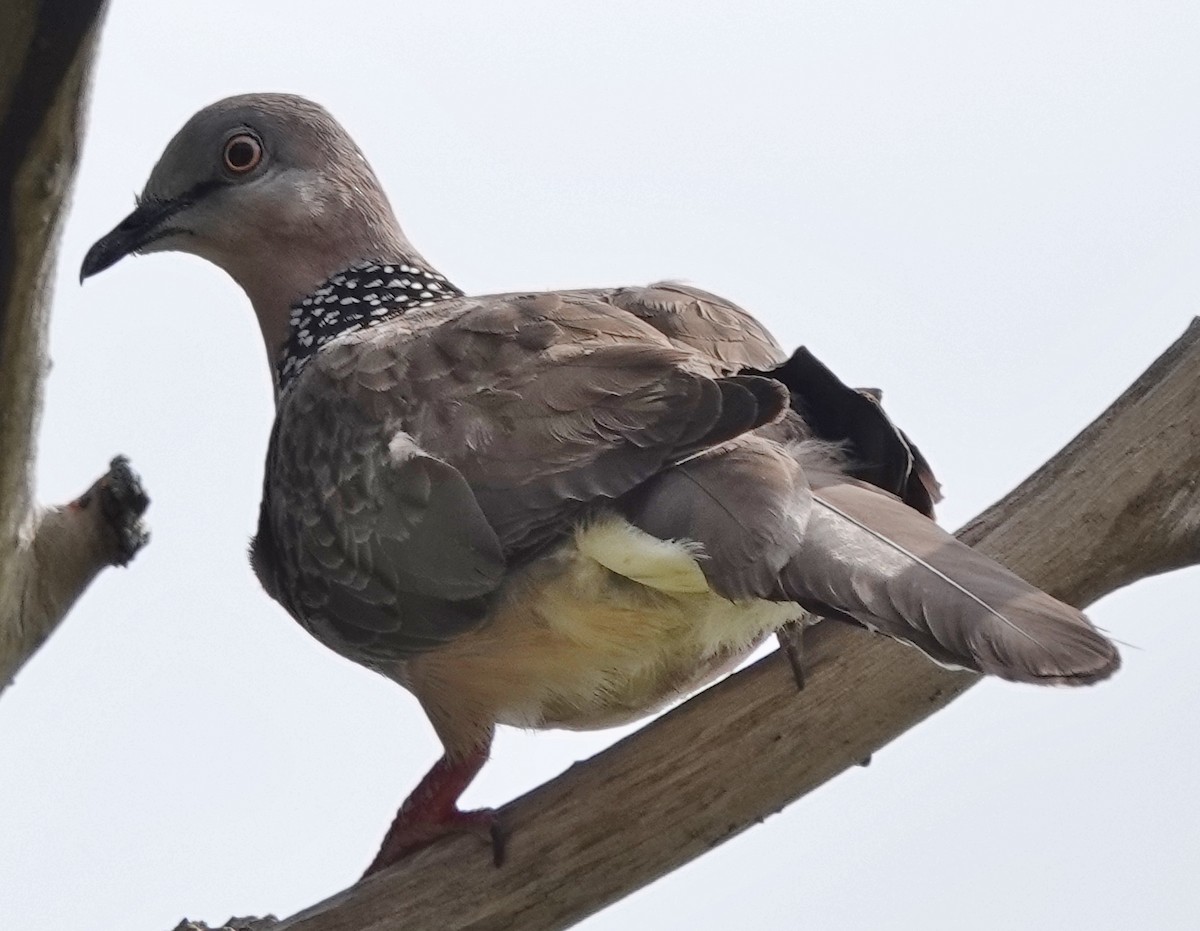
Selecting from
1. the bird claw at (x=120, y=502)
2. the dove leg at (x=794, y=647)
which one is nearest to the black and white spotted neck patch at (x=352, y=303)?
the bird claw at (x=120, y=502)

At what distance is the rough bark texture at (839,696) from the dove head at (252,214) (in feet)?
6.87

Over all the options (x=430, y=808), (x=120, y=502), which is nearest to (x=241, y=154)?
(x=120, y=502)

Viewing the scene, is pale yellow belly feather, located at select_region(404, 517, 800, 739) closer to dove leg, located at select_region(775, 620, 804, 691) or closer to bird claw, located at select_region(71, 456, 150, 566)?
dove leg, located at select_region(775, 620, 804, 691)

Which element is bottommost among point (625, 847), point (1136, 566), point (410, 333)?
point (625, 847)

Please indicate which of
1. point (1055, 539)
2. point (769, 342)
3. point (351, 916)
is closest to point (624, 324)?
point (769, 342)

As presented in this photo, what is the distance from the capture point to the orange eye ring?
16.8ft

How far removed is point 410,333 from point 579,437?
2.67 feet

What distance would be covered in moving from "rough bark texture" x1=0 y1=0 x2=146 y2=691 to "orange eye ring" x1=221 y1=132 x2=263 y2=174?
136cm

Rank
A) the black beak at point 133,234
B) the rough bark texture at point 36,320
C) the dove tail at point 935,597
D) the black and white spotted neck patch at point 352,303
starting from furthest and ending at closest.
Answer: the black beak at point 133,234 < the black and white spotted neck patch at point 352,303 < the rough bark texture at point 36,320 < the dove tail at point 935,597

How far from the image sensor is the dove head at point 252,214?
511cm

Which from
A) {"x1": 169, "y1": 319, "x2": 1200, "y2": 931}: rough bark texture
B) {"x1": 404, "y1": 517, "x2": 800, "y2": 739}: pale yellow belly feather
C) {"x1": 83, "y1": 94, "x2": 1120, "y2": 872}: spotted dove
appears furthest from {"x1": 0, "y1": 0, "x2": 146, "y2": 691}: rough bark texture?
{"x1": 169, "y1": 319, "x2": 1200, "y2": 931}: rough bark texture

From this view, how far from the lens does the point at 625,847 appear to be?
11.7ft

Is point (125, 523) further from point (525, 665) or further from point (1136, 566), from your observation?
point (1136, 566)

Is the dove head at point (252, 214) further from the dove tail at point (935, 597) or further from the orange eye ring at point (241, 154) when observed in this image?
the dove tail at point (935, 597)
